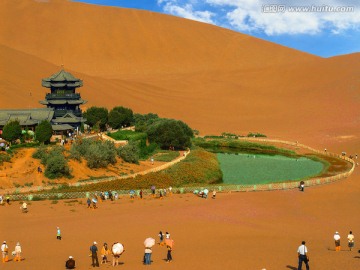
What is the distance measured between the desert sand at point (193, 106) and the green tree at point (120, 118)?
46.5 ft

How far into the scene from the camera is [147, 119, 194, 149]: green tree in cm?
5312

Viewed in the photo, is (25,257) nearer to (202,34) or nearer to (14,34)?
(14,34)

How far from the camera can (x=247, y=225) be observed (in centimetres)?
2569

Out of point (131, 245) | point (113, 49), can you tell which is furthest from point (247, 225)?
point (113, 49)

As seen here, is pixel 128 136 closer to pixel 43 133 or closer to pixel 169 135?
pixel 169 135

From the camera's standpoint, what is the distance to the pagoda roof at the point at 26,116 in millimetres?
47375

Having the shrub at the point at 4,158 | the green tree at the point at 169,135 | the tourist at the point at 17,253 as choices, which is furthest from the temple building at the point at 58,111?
the tourist at the point at 17,253

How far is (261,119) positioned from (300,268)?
2734 inches

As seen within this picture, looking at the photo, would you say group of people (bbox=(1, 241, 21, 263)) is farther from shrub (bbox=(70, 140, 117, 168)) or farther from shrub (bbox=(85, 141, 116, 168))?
shrub (bbox=(85, 141, 116, 168))

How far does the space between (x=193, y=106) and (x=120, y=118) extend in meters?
32.6

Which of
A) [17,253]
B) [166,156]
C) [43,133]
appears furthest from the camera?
[166,156]

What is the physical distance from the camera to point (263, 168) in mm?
48000

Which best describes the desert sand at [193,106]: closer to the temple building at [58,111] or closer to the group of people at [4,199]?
the group of people at [4,199]

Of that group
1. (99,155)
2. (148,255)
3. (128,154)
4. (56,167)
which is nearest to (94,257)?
(148,255)
